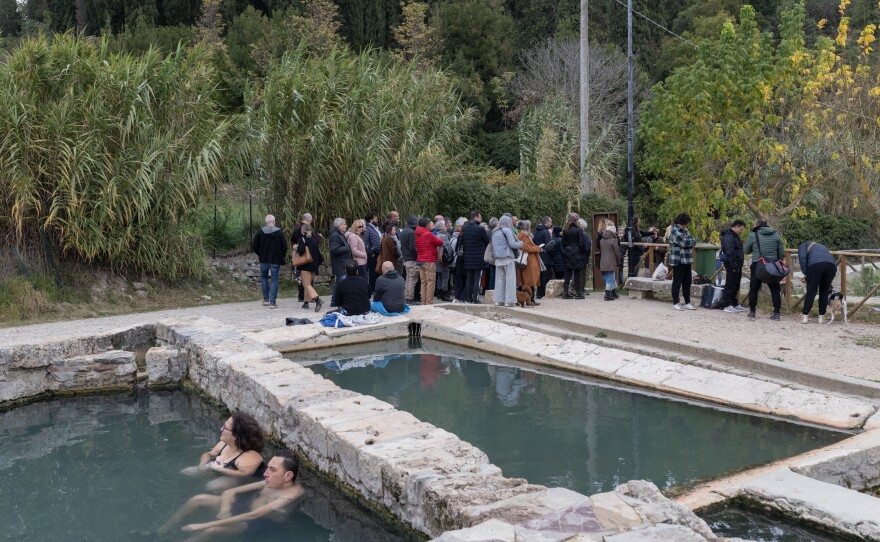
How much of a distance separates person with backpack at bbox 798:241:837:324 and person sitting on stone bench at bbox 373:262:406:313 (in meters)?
5.31

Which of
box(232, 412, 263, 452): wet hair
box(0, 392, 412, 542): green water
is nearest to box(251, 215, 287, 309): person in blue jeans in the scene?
box(0, 392, 412, 542): green water

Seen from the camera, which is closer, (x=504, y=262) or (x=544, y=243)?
(x=504, y=262)

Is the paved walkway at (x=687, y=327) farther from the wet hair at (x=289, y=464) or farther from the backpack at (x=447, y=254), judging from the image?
the wet hair at (x=289, y=464)

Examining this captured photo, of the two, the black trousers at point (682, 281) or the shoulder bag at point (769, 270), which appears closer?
the shoulder bag at point (769, 270)

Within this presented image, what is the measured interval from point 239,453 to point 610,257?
8306 mm

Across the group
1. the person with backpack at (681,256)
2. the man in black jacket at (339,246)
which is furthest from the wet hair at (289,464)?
the person with backpack at (681,256)

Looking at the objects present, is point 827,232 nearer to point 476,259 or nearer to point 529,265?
point 529,265

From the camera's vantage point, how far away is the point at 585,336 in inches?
400

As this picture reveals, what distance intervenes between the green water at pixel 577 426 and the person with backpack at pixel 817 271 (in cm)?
365

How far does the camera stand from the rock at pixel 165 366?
30.5 ft

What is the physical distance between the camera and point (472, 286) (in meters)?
12.8

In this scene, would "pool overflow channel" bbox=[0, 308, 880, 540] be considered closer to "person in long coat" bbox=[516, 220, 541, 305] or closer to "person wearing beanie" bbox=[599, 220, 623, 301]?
"person in long coat" bbox=[516, 220, 541, 305]

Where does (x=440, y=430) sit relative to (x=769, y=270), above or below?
below

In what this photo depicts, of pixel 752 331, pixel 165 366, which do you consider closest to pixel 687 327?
pixel 752 331
